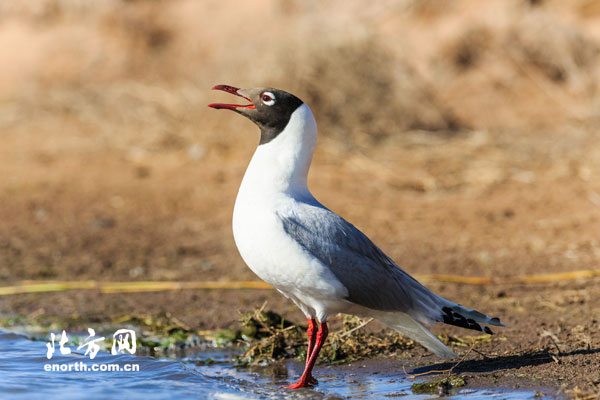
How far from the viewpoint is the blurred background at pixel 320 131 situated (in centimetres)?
748

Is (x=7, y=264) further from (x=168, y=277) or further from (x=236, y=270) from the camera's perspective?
(x=236, y=270)

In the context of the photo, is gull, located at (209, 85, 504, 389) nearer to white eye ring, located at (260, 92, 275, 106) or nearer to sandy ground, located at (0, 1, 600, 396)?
white eye ring, located at (260, 92, 275, 106)

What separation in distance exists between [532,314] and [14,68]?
1493cm

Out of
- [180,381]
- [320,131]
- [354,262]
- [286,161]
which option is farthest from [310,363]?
[320,131]

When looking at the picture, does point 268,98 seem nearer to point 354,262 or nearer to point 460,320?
point 354,262

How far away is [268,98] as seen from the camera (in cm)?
430

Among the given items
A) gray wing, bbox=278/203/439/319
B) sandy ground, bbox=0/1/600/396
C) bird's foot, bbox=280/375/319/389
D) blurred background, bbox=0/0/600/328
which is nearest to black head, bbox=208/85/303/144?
gray wing, bbox=278/203/439/319

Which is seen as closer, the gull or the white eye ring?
the gull

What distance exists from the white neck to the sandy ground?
1.39 metres

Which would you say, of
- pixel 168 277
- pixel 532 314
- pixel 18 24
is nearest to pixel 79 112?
pixel 18 24

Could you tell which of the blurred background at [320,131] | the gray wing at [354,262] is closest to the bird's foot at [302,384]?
the gray wing at [354,262]

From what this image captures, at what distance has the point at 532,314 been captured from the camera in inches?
212

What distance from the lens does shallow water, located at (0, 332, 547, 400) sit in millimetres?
3988

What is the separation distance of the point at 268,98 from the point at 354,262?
3.28 feet
